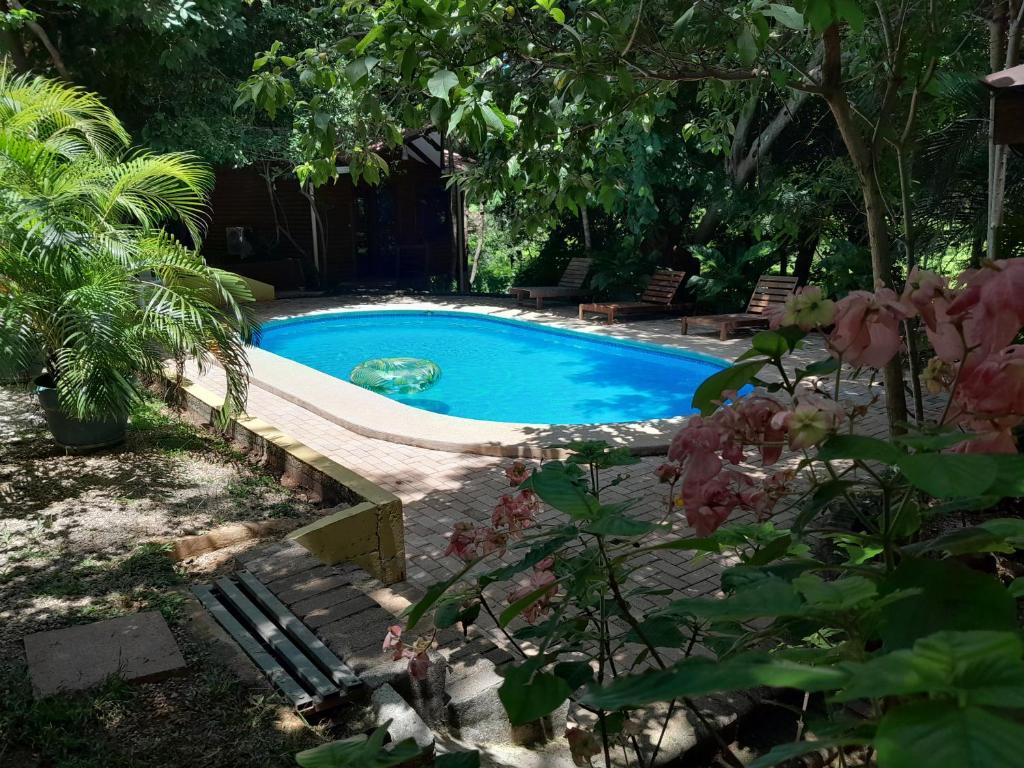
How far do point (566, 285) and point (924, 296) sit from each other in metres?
14.0

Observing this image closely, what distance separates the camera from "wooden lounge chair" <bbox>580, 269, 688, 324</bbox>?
1314 centimetres

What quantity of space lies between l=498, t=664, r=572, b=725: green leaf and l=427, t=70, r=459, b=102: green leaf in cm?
193

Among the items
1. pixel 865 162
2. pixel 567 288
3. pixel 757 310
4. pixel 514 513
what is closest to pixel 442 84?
pixel 514 513

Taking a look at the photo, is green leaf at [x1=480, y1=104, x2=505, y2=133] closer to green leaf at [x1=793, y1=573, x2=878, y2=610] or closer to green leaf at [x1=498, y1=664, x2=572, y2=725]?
green leaf at [x1=498, y1=664, x2=572, y2=725]

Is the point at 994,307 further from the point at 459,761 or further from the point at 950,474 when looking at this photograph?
the point at 459,761

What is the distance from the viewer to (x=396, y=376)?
10.0 m

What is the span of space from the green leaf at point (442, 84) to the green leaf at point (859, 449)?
1.94 metres

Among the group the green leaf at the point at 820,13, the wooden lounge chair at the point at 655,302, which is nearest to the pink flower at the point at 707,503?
the green leaf at the point at 820,13

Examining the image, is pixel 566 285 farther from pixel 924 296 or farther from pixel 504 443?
pixel 924 296

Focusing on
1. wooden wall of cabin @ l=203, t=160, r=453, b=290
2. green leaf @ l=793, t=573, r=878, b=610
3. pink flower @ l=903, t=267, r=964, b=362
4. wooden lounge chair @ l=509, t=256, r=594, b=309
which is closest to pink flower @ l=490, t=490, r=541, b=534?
pink flower @ l=903, t=267, r=964, b=362

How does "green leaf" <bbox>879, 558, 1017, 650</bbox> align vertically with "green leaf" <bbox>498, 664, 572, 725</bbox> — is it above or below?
above

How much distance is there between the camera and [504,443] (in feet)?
21.5

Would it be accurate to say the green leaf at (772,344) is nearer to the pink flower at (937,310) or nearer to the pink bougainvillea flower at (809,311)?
the pink bougainvillea flower at (809,311)

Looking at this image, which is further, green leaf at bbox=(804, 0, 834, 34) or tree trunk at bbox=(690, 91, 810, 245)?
tree trunk at bbox=(690, 91, 810, 245)
